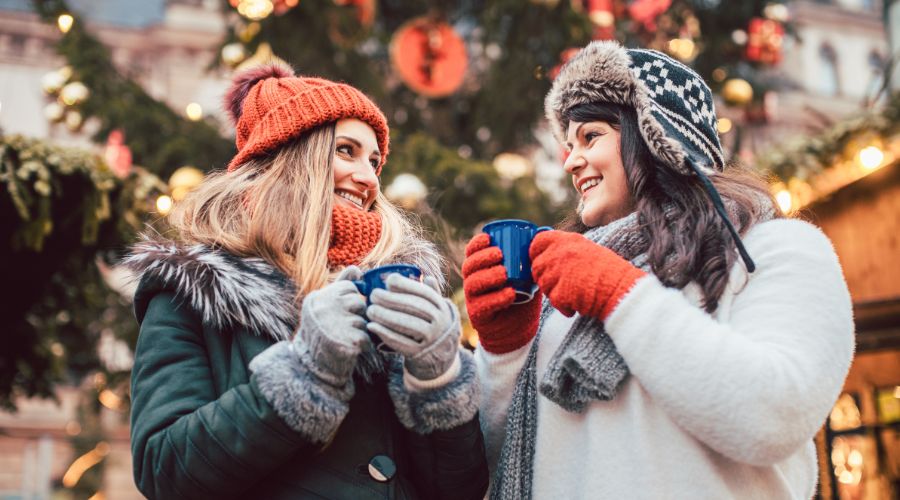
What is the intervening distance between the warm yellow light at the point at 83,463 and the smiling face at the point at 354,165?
18227 mm

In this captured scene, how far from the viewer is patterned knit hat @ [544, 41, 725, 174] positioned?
1.98 metres

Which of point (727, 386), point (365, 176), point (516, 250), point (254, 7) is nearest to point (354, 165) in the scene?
point (365, 176)

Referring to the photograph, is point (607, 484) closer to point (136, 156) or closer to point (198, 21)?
point (136, 156)

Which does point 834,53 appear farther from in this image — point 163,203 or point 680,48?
point 163,203

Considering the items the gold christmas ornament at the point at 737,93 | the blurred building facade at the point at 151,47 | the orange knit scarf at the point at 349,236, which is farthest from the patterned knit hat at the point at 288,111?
the blurred building facade at the point at 151,47

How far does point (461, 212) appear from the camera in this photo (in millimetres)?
7500

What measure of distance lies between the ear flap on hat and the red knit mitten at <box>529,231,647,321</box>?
113cm

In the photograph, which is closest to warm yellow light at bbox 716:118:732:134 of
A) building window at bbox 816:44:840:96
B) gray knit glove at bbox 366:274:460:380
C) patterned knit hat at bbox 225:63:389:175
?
patterned knit hat at bbox 225:63:389:175

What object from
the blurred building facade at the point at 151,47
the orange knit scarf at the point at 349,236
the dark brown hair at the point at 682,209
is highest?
the dark brown hair at the point at 682,209

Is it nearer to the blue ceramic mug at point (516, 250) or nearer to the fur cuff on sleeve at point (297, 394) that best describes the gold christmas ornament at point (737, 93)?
the blue ceramic mug at point (516, 250)

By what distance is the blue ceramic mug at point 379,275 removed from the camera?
1694mm

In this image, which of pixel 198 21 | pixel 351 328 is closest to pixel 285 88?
pixel 351 328

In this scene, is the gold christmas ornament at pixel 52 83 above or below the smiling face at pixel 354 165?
below

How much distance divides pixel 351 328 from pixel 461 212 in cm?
587
